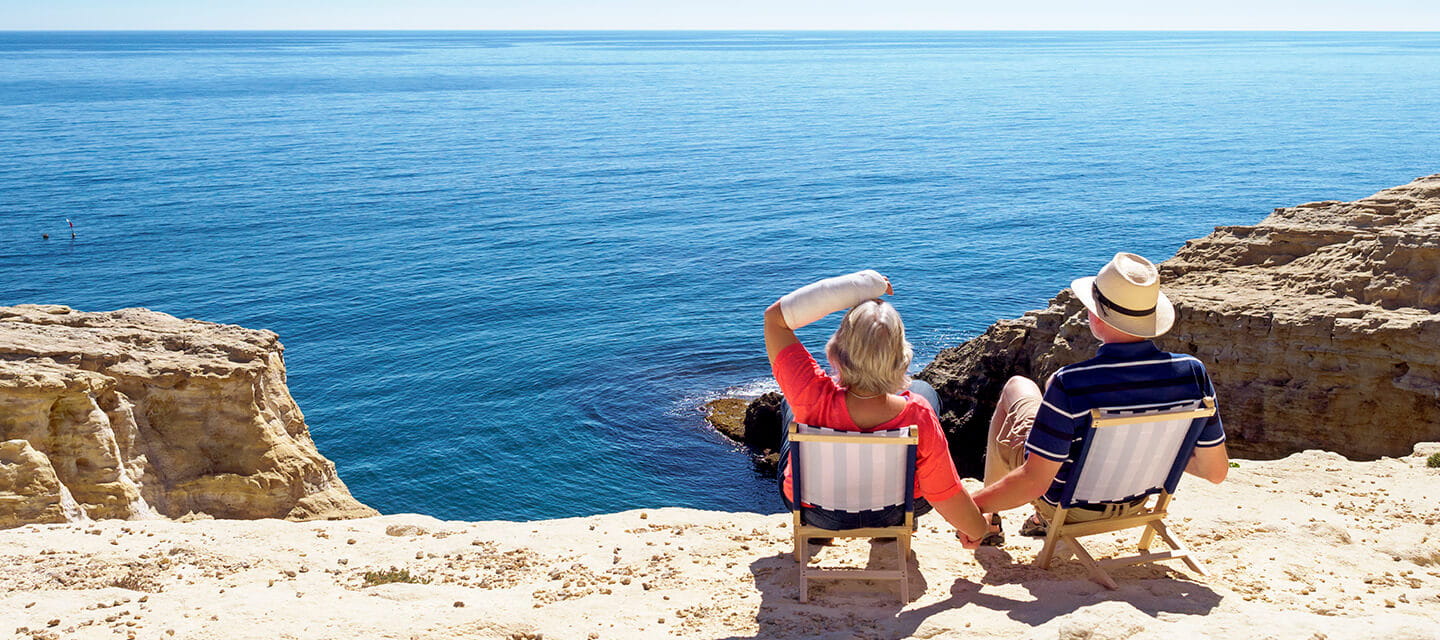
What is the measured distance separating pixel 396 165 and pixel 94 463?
56.7 meters

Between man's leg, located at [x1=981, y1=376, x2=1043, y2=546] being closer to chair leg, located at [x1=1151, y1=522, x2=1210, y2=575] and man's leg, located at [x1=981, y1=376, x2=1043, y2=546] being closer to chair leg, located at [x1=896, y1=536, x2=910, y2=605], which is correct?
chair leg, located at [x1=896, y1=536, x2=910, y2=605]

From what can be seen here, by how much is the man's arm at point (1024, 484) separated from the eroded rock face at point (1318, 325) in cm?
1022

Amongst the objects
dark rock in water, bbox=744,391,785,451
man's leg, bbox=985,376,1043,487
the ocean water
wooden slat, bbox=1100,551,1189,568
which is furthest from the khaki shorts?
dark rock in water, bbox=744,391,785,451

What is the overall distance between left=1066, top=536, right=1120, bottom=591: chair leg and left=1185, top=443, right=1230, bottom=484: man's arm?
85 cm

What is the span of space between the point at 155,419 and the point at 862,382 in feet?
33.8

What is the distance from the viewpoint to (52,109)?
91.6m

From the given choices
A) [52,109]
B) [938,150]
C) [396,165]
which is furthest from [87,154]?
[938,150]


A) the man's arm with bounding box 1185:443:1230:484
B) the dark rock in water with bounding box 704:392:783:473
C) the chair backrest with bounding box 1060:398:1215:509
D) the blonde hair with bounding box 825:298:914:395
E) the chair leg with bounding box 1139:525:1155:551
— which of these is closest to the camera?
the blonde hair with bounding box 825:298:914:395

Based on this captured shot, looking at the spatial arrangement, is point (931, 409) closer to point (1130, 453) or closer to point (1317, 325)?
point (1130, 453)

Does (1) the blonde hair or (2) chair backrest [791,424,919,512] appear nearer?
(1) the blonde hair

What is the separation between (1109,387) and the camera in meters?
5.73

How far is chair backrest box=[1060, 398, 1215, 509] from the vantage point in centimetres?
572

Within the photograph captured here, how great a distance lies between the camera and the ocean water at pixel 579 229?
85.3 feet

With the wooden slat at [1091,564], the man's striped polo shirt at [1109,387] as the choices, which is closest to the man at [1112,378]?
the man's striped polo shirt at [1109,387]
